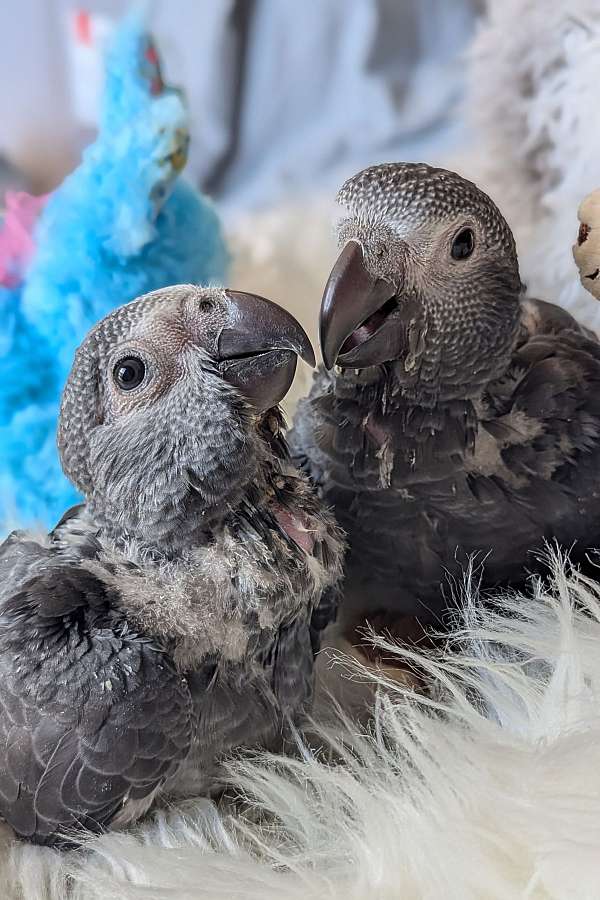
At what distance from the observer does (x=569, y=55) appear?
2.66 feet

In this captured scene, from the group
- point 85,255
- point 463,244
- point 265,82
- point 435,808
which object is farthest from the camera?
point 265,82

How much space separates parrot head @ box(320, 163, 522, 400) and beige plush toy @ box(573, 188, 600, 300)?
0.05 m

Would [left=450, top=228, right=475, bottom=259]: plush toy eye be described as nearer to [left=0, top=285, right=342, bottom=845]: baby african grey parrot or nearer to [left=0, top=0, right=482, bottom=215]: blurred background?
[left=0, top=285, right=342, bottom=845]: baby african grey parrot

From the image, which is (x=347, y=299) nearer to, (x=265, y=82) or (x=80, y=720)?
(x=80, y=720)

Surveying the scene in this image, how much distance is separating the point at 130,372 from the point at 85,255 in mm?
293

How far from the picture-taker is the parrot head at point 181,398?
0.49 metres

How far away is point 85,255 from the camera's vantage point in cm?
75

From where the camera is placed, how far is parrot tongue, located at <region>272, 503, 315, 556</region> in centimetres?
54

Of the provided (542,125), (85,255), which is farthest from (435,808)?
(542,125)

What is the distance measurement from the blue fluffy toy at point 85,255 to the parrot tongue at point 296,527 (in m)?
0.32

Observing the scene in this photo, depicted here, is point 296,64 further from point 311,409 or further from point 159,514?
point 159,514

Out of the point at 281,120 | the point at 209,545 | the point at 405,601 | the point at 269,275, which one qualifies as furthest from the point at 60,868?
the point at 281,120

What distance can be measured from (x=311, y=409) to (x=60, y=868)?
0.35 meters

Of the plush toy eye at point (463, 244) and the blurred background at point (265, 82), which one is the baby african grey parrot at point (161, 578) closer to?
the plush toy eye at point (463, 244)
